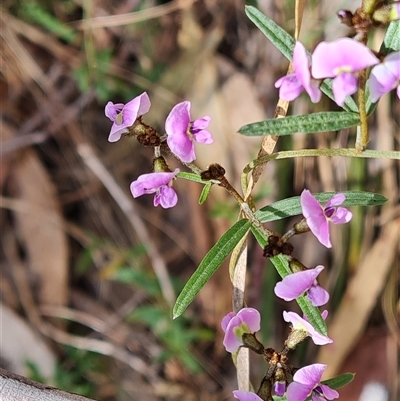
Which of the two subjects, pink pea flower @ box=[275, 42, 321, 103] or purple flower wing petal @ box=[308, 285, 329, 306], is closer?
pink pea flower @ box=[275, 42, 321, 103]

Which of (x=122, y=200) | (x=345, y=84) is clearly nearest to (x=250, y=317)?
(x=345, y=84)

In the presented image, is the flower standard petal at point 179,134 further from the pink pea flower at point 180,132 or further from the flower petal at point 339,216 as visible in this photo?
the flower petal at point 339,216

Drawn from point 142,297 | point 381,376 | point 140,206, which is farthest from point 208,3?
point 381,376

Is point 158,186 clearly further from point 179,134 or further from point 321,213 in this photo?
point 321,213

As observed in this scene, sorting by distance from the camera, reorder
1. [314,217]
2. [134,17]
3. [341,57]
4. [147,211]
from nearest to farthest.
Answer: [341,57], [314,217], [134,17], [147,211]

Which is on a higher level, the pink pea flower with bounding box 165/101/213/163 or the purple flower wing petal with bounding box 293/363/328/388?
the pink pea flower with bounding box 165/101/213/163

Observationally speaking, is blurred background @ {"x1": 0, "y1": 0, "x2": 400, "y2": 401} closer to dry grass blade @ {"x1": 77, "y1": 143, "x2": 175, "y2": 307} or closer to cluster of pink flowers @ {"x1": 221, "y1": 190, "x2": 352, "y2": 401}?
dry grass blade @ {"x1": 77, "y1": 143, "x2": 175, "y2": 307}

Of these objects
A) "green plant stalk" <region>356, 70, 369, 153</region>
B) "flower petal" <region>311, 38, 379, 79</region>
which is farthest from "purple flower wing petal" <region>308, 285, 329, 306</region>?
"flower petal" <region>311, 38, 379, 79</region>

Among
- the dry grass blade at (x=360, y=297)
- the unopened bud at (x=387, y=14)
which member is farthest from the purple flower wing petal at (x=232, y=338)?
the dry grass blade at (x=360, y=297)
